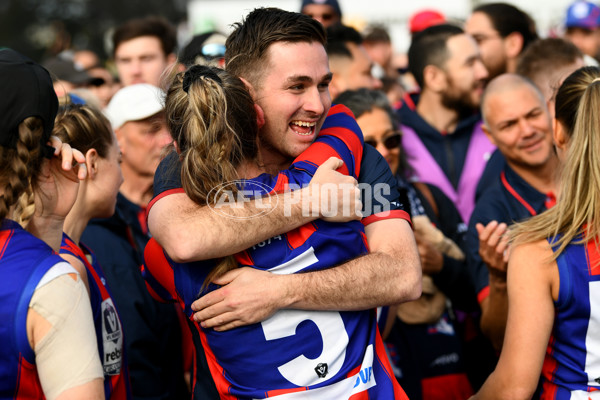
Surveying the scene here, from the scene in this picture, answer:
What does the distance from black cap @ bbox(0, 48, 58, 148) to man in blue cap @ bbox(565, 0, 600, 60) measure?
7338 mm

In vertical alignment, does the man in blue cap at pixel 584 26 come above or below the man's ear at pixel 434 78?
above

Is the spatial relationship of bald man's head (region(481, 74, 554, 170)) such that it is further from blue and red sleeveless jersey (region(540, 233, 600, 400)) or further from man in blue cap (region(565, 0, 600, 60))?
man in blue cap (region(565, 0, 600, 60))

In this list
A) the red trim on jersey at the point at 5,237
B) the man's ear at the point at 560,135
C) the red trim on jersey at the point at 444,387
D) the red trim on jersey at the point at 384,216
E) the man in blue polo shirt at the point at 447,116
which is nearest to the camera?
the red trim on jersey at the point at 5,237

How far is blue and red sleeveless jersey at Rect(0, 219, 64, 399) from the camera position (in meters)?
2.02

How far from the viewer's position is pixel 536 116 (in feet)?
14.3

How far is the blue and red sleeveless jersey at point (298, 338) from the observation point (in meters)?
2.49

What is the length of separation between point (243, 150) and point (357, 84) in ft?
12.2

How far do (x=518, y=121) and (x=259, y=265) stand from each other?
2421 millimetres

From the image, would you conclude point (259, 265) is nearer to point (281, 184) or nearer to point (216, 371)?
point (281, 184)

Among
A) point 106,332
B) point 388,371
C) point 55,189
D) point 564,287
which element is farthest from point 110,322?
point 564,287

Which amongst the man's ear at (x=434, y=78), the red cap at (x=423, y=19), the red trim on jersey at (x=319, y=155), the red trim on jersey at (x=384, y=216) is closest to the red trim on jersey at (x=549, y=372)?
the red trim on jersey at (x=384, y=216)

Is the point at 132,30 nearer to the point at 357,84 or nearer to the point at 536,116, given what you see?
the point at 357,84

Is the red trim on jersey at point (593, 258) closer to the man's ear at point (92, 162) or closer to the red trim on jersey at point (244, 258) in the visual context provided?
the red trim on jersey at point (244, 258)

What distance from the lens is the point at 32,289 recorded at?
203cm
